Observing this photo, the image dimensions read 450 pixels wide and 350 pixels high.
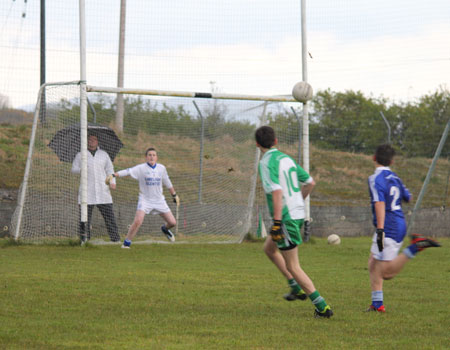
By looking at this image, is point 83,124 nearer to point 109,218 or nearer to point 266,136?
point 109,218

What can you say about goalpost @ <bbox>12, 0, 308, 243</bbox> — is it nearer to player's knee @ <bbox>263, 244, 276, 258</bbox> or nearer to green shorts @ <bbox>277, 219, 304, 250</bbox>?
player's knee @ <bbox>263, 244, 276, 258</bbox>

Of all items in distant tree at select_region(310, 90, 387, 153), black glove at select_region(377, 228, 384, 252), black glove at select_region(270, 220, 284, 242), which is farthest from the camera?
distant tree at select_region(310, 90, 387, 153)

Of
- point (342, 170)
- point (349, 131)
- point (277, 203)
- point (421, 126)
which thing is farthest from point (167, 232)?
point (421, 126)

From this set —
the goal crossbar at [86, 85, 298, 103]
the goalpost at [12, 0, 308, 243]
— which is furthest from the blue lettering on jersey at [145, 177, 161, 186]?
the goal crossbar at [86, 85, 298, 103]

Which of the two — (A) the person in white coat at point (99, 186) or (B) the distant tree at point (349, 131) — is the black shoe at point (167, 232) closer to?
(A) the person in white coat at point (99, 186)

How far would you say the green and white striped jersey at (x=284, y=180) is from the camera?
6520 millimetres

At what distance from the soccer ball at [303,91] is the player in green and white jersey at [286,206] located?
850 cm

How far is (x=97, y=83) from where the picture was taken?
591 inches

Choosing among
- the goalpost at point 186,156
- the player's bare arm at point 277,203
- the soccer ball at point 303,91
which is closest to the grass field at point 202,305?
the player's bare arm at point 277,203

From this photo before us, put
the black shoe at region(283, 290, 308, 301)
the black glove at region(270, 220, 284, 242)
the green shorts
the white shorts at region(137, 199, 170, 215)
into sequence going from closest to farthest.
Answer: the black glove at region(270, 220, 284, 242), the green shorts, the black shoe at region(283, 290, 308, 301), the white shorts at region(137, 199, 170, 215)

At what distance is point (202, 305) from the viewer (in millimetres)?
7113

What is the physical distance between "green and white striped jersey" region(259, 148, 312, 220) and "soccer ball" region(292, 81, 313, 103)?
8570mm

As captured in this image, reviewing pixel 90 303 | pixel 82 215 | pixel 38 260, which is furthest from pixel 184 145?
pixel 90 303

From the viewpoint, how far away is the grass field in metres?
5.36
